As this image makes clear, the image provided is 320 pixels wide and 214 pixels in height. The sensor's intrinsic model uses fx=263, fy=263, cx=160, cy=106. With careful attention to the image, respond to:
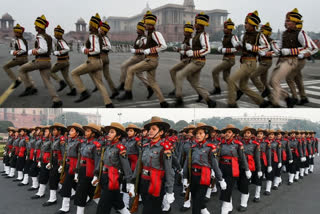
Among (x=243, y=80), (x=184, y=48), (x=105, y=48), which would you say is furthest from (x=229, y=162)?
(x=105, y=48)

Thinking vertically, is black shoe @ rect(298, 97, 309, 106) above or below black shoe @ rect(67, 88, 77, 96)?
below

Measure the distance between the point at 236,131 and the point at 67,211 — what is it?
4438 millimetres

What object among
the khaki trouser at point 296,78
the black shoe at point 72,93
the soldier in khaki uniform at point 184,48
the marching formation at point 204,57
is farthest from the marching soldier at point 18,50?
the khaki trouser at point 296,78

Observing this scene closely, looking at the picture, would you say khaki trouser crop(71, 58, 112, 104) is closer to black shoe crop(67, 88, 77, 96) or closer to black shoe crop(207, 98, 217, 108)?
black shoe crop(67, 88, 77, 96)

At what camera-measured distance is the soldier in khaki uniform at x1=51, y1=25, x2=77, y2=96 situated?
743 centimetres

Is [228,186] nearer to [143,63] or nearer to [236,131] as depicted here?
[236,131]

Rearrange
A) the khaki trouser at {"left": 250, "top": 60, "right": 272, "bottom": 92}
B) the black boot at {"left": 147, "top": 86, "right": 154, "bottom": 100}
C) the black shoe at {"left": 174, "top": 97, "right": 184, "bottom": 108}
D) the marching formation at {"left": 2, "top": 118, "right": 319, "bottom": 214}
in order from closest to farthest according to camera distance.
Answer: the marching formation at {"left": 2, "top": 118, "right": 319, "bottom": 214}
the khaki trouser at {"left": 250, "top": 60, "right": 272, "bottom": 92}
the black shoe at {"left": 174, "top": 97, "right": 184, "bottom": 108}
the black boot at {"left": 147, "top": 86, "right": 154, "bottom": 100}

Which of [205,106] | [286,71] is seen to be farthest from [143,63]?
[286,71]

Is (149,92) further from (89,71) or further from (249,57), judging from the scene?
(249,57)

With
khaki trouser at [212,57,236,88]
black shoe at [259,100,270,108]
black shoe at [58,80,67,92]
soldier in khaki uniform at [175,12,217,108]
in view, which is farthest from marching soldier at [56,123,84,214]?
black shoe at [259,100,270,108]

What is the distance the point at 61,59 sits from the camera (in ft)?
25.3

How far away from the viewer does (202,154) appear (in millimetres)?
5188

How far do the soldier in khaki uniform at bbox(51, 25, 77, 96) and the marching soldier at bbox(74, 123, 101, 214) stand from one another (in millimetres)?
2651

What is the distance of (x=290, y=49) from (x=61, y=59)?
605 cm
